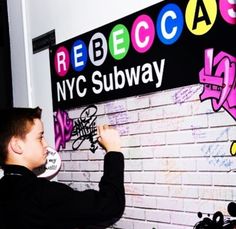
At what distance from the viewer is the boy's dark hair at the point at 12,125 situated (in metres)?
1.95

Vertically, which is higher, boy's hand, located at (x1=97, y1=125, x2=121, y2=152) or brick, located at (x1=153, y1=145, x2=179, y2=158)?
boy's hand, located at (x1=97, y1=125, x2=121, y2=152)

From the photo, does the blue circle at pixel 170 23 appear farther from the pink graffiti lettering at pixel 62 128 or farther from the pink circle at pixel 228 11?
the pink graffiti lettering at pixel 62 128

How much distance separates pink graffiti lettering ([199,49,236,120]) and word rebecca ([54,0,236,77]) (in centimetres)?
14

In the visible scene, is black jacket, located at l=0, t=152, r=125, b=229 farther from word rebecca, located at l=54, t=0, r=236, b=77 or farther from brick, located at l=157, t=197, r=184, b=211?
word rebecca, located at l=54, t=0, r=236, b=77

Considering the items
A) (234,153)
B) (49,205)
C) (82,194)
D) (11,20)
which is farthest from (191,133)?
(11,20)

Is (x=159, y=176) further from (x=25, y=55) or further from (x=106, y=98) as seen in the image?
(x=25, y=55)

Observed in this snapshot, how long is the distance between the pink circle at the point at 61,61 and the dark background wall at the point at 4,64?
593 millimetres

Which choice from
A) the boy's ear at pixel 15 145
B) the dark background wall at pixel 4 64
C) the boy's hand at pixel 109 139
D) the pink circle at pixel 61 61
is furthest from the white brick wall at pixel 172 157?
the dark background wall at pixel 4 64

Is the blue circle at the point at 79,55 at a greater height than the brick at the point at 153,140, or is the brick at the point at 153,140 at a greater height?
the blue circle at the point at 79,55

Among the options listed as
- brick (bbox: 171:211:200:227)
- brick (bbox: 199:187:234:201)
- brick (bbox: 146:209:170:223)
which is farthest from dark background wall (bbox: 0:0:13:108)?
brick (bbox: 199:187:234:201)

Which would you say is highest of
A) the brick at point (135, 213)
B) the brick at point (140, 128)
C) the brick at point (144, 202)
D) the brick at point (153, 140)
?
the brick at point (140, 128)

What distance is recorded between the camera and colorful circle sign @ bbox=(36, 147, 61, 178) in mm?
2564

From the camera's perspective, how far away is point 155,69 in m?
1.99

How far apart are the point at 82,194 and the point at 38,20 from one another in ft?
4.49
